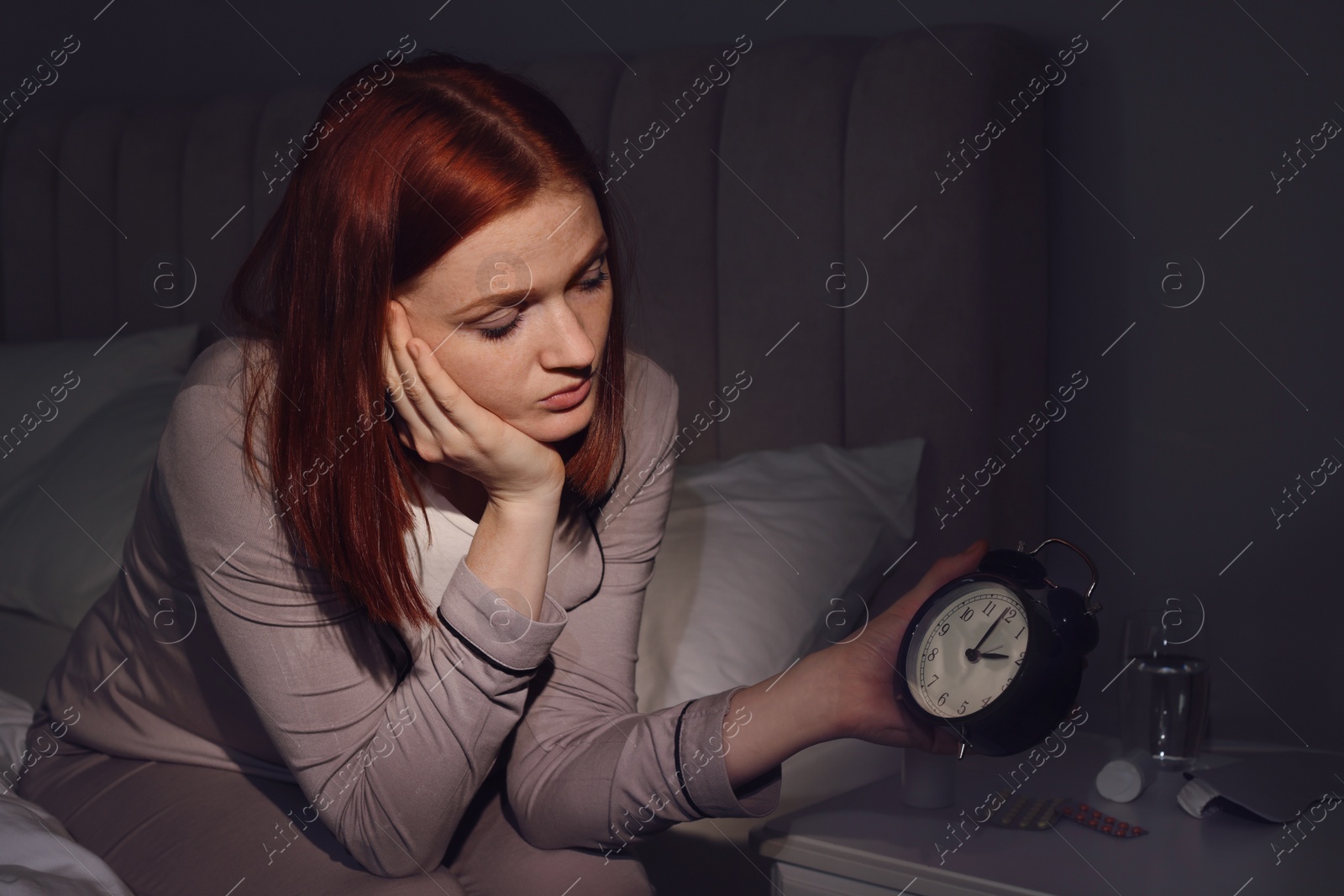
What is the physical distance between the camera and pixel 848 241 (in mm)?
1535

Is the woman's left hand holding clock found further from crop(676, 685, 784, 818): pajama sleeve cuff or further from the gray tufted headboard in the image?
the gray tufted headboard

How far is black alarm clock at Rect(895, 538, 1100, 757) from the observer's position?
0.79m

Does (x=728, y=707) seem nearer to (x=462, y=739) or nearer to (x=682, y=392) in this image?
(x=462, y=739)

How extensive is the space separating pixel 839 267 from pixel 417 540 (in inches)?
31.7

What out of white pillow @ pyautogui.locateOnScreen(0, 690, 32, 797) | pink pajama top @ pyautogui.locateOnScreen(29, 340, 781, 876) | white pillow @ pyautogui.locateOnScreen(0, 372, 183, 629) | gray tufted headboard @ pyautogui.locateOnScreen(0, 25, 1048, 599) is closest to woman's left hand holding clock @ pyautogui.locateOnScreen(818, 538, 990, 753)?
pink pajama top @ pyautogui.locateOnScreen(29, 340, 781, 876)

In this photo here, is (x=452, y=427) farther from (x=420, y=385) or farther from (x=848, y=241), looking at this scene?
(x=848, y=241)

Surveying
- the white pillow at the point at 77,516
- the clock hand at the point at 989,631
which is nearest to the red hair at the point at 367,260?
the clock hand at the point at 989,631

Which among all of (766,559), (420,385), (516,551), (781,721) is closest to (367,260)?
(420,385)

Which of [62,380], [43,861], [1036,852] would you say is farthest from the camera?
[62,380]

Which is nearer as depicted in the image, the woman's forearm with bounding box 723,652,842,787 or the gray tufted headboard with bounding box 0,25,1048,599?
the woman's forearm with bounding box 723,652,842,787

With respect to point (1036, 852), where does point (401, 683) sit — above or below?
above

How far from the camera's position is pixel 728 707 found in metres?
0.94

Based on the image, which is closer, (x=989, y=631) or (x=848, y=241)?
(x=989, y=631)

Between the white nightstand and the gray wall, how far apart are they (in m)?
0.33
